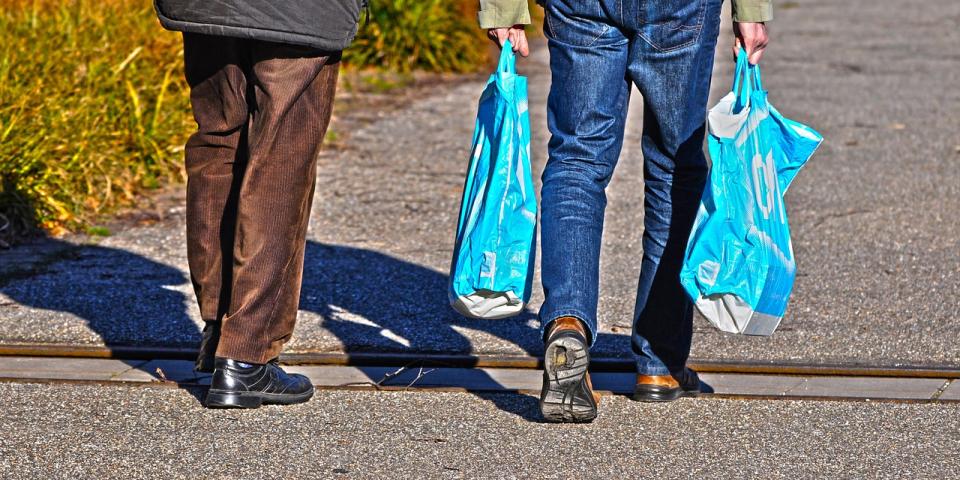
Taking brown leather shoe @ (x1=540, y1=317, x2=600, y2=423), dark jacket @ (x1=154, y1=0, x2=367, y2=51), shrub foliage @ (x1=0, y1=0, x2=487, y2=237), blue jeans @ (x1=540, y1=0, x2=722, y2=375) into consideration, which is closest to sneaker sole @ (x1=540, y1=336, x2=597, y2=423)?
brown leather shoe @ (x1=540, y1=317, x2=600, y2=423)

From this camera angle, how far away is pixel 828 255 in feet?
17.8

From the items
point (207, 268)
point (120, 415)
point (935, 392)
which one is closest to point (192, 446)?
point (120, 415)

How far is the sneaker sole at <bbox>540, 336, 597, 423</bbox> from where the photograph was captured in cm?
329

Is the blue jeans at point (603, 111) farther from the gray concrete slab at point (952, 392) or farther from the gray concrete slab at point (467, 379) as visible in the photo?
the gray concrete slab at point (952, 392)

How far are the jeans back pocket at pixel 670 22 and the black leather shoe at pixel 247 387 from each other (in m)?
1.34

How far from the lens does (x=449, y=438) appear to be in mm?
3402

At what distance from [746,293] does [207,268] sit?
4.84ft

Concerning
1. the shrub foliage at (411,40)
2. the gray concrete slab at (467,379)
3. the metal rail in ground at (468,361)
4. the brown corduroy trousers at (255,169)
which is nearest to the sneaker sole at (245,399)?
the brown corduroy trousers at (255,169)

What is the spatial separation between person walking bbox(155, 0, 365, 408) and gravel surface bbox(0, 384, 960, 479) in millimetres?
178

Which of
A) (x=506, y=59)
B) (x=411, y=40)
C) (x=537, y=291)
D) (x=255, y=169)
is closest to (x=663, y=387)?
(x=506, y=59)

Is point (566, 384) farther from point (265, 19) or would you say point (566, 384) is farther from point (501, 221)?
point (265, 19)

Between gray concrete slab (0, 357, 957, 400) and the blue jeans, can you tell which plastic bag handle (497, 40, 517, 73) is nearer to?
the blue jeans

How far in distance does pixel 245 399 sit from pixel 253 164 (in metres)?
0.64


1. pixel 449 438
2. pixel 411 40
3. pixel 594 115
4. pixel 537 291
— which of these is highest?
pixel 594 115
